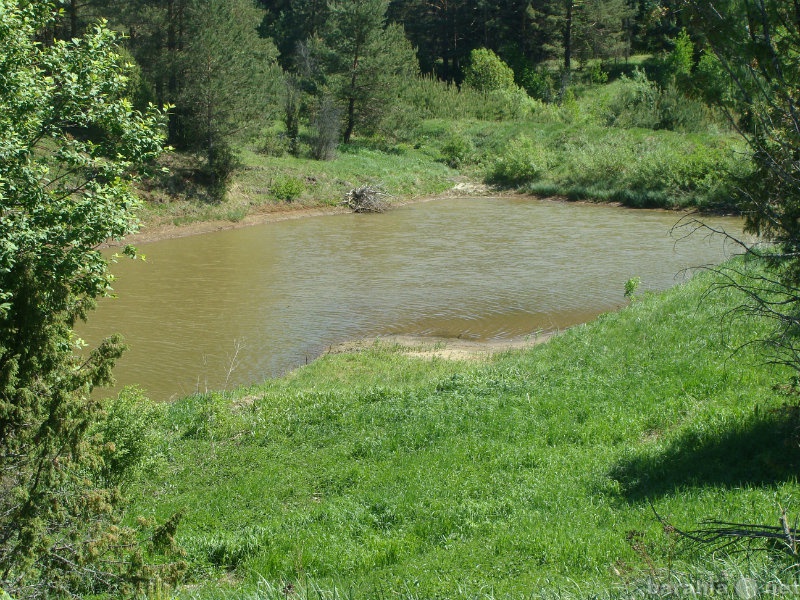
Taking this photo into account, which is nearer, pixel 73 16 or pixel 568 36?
pixel 73 16

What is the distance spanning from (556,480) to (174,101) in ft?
105

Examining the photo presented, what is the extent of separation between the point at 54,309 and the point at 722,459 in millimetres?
6368

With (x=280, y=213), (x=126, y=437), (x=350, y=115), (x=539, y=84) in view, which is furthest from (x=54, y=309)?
(x=539, y=84)

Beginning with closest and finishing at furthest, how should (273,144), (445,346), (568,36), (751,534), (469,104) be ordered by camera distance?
1. (751,534)
2. (445,346)
3. (273,144)
4. (469,104)
5. (568,36)

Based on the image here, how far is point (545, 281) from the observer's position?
23141 mm

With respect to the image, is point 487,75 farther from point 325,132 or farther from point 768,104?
point 768,104

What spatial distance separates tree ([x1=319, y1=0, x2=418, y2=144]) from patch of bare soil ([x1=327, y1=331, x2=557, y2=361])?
30491 mm

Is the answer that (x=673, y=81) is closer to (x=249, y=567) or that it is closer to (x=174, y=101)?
(x=174, y=101)

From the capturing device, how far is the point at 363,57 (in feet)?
148

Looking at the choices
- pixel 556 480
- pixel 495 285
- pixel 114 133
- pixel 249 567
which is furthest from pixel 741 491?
pixel 495 285

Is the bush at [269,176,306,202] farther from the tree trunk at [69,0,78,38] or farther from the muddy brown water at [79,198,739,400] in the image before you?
the tree trunk at [69,0,78,38]

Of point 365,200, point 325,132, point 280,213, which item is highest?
point 325,132

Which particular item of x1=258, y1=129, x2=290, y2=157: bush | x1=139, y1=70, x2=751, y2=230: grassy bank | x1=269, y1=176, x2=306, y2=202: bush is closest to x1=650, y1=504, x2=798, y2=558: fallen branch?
x1=139, y1=70, x2=751, y2=230: grassy bank

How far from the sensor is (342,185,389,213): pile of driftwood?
37.8 m
